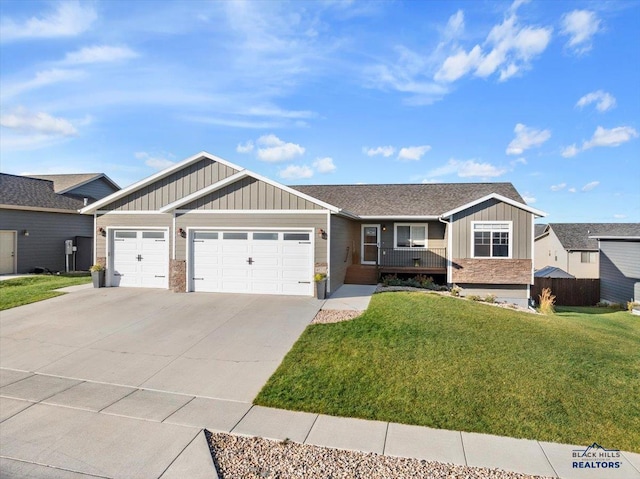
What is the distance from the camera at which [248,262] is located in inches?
504

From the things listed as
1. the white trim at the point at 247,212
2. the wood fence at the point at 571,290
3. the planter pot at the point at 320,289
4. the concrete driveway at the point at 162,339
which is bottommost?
the wood fence at the point at 571,290

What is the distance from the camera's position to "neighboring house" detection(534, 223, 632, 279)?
27.7 m

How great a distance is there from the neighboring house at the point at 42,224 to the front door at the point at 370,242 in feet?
56.6

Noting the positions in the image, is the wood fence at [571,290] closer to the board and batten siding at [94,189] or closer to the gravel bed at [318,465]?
the gravel bed at [318,465]

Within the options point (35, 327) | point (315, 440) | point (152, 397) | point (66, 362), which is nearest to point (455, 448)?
point (315, 440)

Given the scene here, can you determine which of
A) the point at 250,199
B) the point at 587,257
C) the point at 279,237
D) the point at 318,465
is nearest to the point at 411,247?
the point at 279,237

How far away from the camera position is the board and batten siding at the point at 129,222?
46.1ft

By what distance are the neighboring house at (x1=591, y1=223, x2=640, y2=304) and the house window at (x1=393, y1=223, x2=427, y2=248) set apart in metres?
10.6

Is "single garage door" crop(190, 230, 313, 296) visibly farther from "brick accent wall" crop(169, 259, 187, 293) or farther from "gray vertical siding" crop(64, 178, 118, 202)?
"gray vertical siding" crop(64, 178, 118, 202)

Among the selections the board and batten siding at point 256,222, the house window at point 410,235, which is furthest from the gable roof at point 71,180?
the house window at point 410,235

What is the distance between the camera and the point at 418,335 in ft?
26.7

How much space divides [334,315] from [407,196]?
39.0ft
